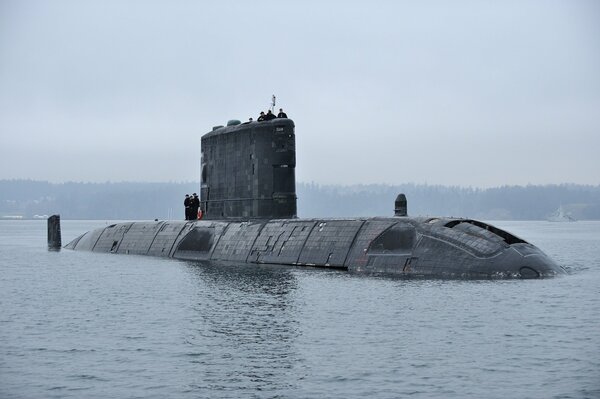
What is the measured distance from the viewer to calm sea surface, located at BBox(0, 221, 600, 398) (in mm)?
Result: 14734

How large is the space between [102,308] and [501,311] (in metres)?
13.0

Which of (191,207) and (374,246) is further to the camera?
(191,207)

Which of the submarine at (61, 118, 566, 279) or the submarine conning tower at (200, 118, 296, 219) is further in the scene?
the submarine conning tower at (200, 118, 296, 219)

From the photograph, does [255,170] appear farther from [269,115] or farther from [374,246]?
[374,246]

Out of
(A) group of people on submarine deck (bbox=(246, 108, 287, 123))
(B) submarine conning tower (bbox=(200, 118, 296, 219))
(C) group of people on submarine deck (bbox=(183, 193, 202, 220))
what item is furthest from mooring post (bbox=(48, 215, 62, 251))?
(A) group of people on submarine deck (bbox=(246, 108, 287, 123))

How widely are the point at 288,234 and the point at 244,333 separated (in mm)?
18341

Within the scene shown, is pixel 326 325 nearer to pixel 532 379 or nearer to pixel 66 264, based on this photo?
pixel 532 379

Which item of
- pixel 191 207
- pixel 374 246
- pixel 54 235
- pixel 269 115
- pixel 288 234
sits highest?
pixel 269 115

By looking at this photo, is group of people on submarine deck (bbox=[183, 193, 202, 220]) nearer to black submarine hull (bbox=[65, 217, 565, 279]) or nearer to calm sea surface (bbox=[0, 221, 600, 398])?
black submarine hull (bbox=[65, 217, 565, 279])

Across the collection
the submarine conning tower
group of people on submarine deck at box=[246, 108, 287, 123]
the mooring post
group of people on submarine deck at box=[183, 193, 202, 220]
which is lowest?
the mooring post

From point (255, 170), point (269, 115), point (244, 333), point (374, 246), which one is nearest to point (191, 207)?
point (255, 170)

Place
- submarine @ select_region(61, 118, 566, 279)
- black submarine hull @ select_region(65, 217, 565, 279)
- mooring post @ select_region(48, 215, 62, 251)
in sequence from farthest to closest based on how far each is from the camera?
mooring post @ select_region(48, 215, 62, 251) < submarine @ select_region(61, 118, 566, 279) < black submarine hull @ select_region(65, 217, 565, 279)

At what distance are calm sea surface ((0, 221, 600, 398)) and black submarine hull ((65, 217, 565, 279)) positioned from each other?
54.2 inches

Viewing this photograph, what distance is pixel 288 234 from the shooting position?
38.3m
